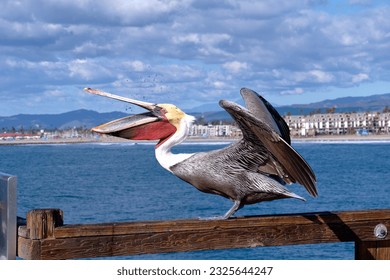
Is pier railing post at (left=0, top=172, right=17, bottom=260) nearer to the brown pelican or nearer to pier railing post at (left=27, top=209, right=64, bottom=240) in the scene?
pier railing post at (left=27, top=209, right=64, bottom=240)

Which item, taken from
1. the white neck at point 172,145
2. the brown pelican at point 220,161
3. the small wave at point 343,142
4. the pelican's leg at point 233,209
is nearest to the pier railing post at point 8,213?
the brown pelican at point 220,161

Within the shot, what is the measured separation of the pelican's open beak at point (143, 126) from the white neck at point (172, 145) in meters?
0.03

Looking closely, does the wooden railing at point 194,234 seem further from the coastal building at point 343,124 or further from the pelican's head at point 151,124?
the coastal building at point 343,124

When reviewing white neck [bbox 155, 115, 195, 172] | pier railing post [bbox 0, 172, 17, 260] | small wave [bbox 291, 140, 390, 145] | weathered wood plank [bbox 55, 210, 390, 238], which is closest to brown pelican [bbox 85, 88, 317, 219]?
white neck [bbox 155, 115, 195, 172]

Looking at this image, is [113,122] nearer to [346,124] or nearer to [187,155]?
[187,155]

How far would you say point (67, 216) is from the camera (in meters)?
30.2

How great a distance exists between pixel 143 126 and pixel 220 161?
0.41m

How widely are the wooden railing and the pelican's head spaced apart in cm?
51

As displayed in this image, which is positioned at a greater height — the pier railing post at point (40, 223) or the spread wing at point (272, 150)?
the spread wing at point (272, 150)

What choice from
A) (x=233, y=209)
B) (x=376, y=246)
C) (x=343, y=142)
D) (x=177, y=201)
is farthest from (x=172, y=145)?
(x=343, y=142)

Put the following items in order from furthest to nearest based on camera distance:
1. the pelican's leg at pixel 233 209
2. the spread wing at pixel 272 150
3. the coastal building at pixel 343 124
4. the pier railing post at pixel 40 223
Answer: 1. the coastal building at pixel 343 124
2. the pelican's leg at pixel 233 209
3. the spread wing at pixel 272 150
4. the pier railing post at pixel 40 223

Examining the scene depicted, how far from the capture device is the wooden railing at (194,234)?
9.83 feet

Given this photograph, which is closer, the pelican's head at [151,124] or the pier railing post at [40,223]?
the pier railing post at [40,223]

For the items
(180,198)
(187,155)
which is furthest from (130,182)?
(187,155)
